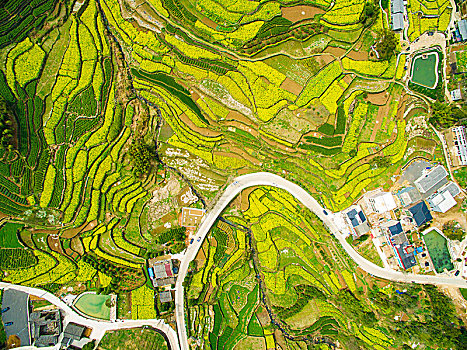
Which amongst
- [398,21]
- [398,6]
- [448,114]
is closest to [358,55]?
[398,21]

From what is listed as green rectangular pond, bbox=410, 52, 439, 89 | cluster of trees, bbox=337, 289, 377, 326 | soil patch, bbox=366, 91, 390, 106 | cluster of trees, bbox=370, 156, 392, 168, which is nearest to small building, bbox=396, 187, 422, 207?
cluster of trees, bbox=370, 156, 392, 168

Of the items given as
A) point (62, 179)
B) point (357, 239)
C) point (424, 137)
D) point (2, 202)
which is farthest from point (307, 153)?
point (2, 202)

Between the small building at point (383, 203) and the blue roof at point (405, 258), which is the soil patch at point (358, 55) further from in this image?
the blue roof at point (405, 258)

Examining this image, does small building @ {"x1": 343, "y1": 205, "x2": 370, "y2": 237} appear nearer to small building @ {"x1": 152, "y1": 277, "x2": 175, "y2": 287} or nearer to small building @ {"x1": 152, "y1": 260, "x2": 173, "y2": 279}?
small building @ {"x1": 152, "y1": 260, "x2": 173, "y2": 279}

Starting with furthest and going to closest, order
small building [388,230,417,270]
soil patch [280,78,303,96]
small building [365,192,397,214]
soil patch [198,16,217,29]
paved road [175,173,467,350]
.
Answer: soil patch [198,16,217,29] < soil patch [280,78,303,96] < paved road [175,173,467,350] < small building [365,192,397,214] < small building [388,230,417,270]

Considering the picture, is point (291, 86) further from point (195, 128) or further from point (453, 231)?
point (453, 231)

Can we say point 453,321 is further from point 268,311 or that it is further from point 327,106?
point 327,106
